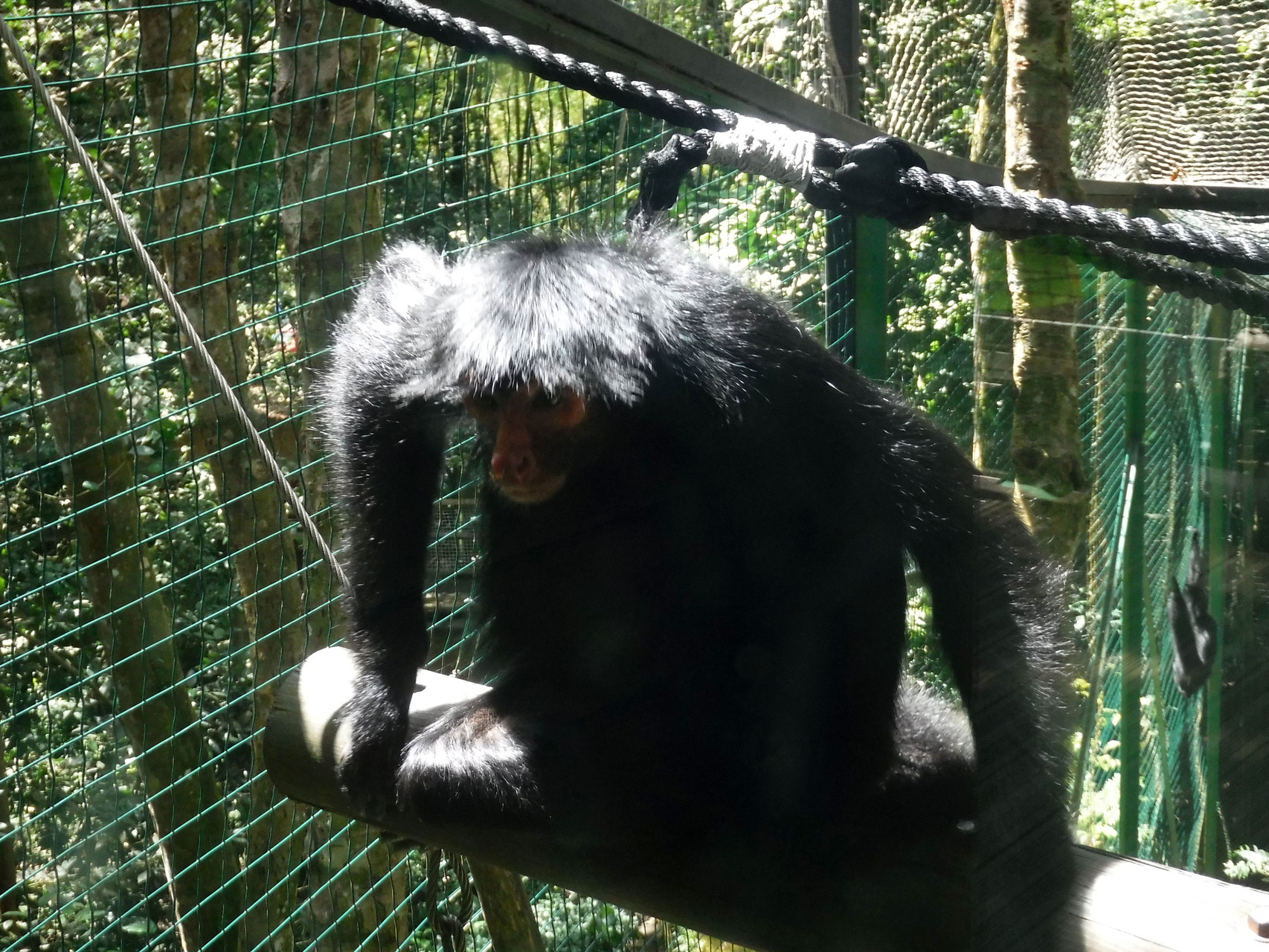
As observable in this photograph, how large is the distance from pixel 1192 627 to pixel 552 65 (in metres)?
3.32

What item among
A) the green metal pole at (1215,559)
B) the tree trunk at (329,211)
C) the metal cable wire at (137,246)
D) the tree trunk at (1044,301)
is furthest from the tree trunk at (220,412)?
the green metal pole at (1215,559)

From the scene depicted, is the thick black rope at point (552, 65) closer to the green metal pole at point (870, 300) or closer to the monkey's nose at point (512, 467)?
the monkey's nose at point (512, 467)

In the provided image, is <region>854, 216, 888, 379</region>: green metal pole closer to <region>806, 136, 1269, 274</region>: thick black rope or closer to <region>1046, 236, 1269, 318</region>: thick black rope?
<region>1046, 236, 1269, 318</region>: thick black rope

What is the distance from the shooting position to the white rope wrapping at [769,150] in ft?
6.72

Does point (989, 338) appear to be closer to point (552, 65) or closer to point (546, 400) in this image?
point (546, 400)

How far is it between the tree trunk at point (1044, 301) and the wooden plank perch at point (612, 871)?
42.5 inches

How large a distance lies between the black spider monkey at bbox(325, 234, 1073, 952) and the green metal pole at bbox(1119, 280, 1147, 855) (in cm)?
160

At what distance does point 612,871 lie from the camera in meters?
2.06

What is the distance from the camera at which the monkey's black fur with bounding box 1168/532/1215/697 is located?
405 centimetres

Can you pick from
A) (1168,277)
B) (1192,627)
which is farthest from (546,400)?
(1192,627)

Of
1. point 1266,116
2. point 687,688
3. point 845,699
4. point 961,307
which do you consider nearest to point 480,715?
point 687,688

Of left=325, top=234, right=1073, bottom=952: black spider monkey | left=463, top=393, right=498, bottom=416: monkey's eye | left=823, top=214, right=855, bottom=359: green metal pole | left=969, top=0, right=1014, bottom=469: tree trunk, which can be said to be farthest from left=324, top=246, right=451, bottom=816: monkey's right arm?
left=823, top=214, right=855, bottom=359: green metal pole

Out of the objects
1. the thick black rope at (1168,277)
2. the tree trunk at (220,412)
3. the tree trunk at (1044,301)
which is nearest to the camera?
the thick black rope at (1168,277)

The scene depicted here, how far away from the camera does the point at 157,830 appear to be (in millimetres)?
4242
